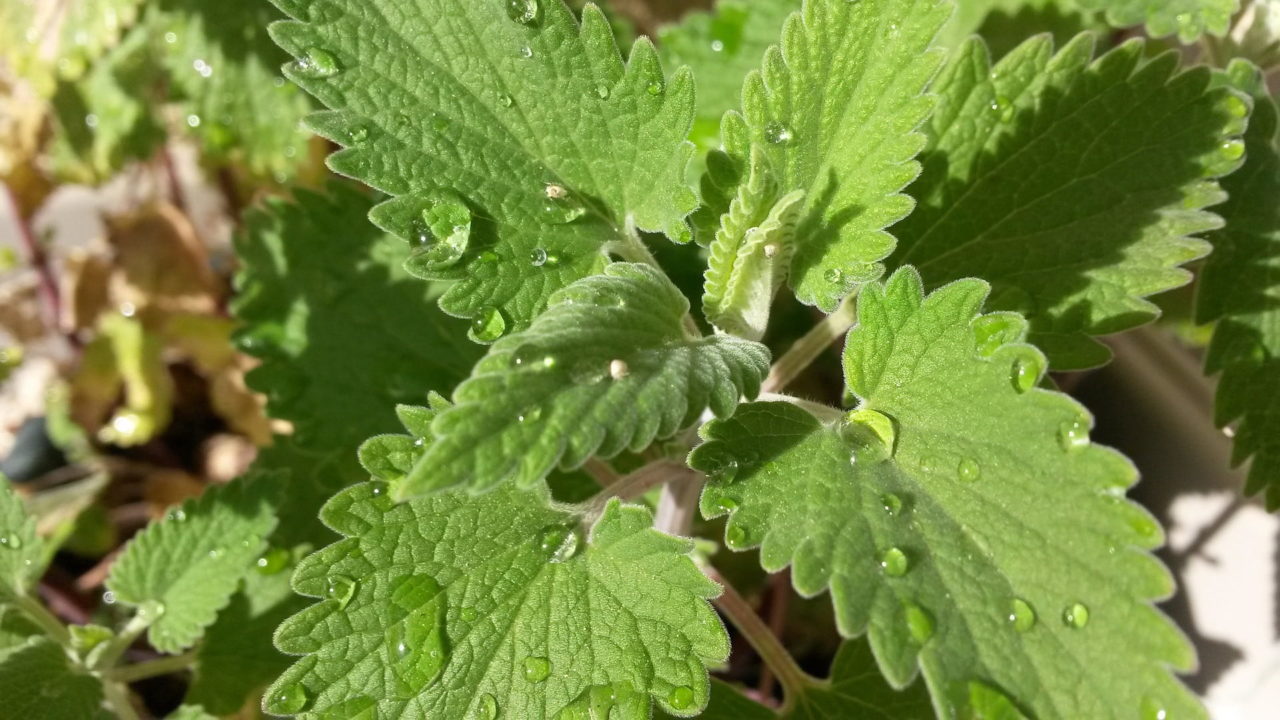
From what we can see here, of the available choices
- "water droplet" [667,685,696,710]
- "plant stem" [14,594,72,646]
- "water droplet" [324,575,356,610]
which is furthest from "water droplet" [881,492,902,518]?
"plant stem" [14,594,72,646]

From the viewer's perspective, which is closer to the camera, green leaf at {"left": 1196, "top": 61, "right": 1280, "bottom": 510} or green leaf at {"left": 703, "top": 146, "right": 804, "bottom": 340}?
green leaf at {"left": 703, "top": 146, "right": 804, "bottom": 340}

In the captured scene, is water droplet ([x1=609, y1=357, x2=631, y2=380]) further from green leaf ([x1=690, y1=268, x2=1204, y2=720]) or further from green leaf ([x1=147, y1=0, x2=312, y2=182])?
green leaf ([x1=147, y1=0, x2=312, y2=182])

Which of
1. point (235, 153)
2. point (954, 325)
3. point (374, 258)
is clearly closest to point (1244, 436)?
point (954, 325)

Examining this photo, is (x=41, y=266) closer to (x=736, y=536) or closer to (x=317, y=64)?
(x=317, y=64)

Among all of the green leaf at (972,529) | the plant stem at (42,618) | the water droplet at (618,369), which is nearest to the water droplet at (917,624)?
the green leaf at (972,529)

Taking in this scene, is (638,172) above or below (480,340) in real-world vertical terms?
above

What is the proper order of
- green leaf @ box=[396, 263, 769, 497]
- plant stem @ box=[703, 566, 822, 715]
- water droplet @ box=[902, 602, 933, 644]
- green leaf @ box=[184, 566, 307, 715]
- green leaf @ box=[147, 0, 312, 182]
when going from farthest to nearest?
1. green leaf @ box=[147, 0, 312, 182]
2. green leaf @ box=[184, 566, 307, 715]
3. plant stem @ box=[703, 566, 822, 715]
4. water droplet @ box=[902, 602, 933, 644]
5. green leaf @ box=[396, 263, 769, 497]

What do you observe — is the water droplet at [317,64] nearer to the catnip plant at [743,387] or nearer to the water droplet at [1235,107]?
the catnip plant at [743,387]

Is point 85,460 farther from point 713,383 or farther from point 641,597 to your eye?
point 713,383

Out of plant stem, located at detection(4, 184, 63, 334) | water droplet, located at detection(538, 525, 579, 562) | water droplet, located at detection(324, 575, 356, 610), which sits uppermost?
water droplet, located at detection(538, 525, 579, 562)
